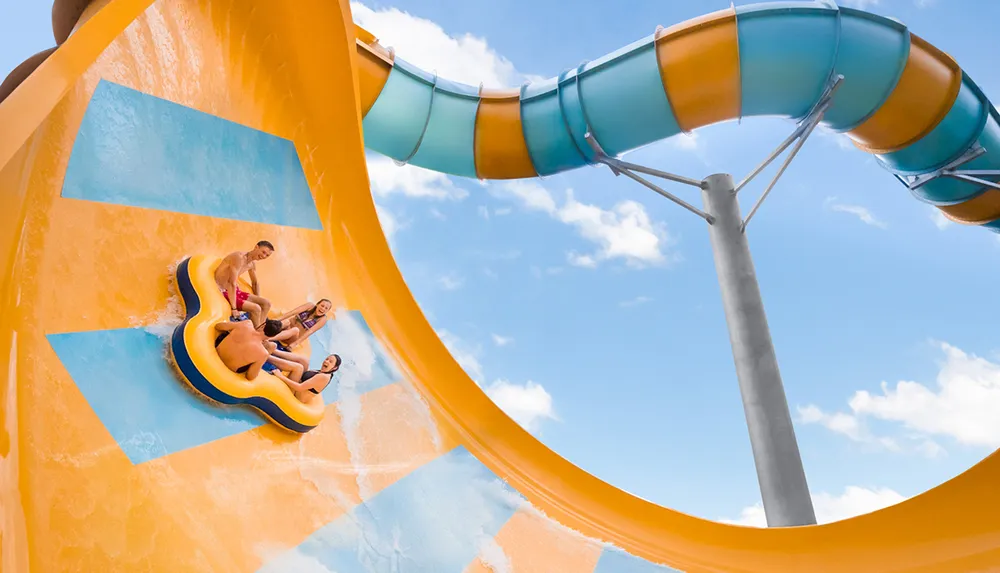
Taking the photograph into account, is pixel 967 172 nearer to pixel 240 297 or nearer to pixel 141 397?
pixel 240 297

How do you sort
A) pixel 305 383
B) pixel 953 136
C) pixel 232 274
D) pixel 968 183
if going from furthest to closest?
pixel 968 183
pixel 953 136
pixel 305 383
pixel 232 274

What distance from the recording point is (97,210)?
2059 mm

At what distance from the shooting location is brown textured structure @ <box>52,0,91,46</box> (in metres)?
2.47

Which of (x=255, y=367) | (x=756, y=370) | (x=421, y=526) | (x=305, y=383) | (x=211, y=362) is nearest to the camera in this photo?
(x=211, y=362)

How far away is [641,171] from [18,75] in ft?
14.4

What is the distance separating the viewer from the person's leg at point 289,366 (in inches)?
99.7

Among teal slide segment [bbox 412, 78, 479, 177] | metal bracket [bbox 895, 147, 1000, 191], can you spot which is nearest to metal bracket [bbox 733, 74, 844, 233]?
metal bracket [bbox 895, 147, 1000, 191]

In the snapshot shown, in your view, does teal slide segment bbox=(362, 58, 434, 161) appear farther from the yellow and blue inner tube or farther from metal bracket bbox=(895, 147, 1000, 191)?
metal bracket bbox=(895, 147, 1000, 191)

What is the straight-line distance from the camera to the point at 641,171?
17.8 feet

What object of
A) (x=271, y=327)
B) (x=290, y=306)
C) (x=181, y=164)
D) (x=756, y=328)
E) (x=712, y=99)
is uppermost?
(x=712, y=99)

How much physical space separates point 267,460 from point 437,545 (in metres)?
0.82

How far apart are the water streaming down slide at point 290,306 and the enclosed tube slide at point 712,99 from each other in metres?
0.03

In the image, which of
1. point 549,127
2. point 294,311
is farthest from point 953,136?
point 294,311

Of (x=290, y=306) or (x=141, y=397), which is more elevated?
(x=290, y=306)
